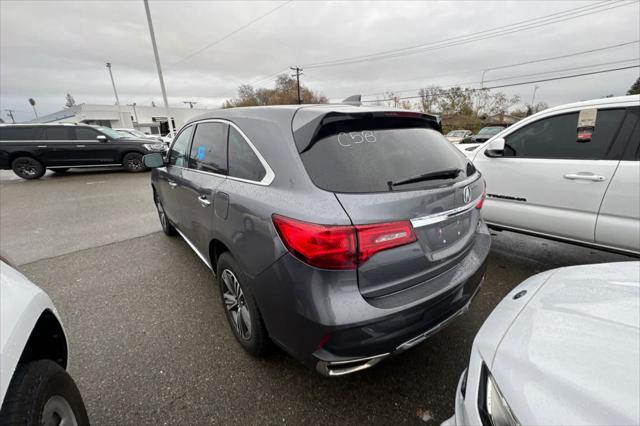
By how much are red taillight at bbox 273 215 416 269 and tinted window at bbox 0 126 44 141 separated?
13.0 meters

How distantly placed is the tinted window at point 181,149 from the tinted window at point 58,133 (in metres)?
9.82

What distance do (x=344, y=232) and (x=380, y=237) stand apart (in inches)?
7.6

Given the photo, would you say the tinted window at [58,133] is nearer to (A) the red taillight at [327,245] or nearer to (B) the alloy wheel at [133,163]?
(B) the alloy wheel at [133,163]

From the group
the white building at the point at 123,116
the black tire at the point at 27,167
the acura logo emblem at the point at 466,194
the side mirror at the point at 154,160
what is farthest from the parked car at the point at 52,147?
the white building at the point at 123,116

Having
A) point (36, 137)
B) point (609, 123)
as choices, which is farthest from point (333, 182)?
point (36, 137)

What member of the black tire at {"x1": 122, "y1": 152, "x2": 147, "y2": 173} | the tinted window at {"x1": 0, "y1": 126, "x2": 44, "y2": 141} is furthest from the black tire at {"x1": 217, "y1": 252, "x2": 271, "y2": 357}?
the tinted window at {"x1": 0, "y1": 126, "x2": 44, "y2": 141}

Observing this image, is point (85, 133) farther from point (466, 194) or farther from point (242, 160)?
point (466, 194)

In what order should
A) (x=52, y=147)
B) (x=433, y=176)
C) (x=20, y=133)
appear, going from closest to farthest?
(x=433, y=176) < (x=20, y=133) < (x=52, y=147)

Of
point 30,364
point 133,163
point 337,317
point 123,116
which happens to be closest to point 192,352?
point 30,364

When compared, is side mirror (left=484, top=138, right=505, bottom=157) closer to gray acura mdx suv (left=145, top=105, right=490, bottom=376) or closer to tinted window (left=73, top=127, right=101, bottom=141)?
gray acura mdx suv (left=145, top=105, right=490, bottom=376)

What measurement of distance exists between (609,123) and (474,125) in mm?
42828

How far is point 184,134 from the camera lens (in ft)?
10.7

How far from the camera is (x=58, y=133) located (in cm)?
1016

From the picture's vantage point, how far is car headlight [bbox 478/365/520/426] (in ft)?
3.24
